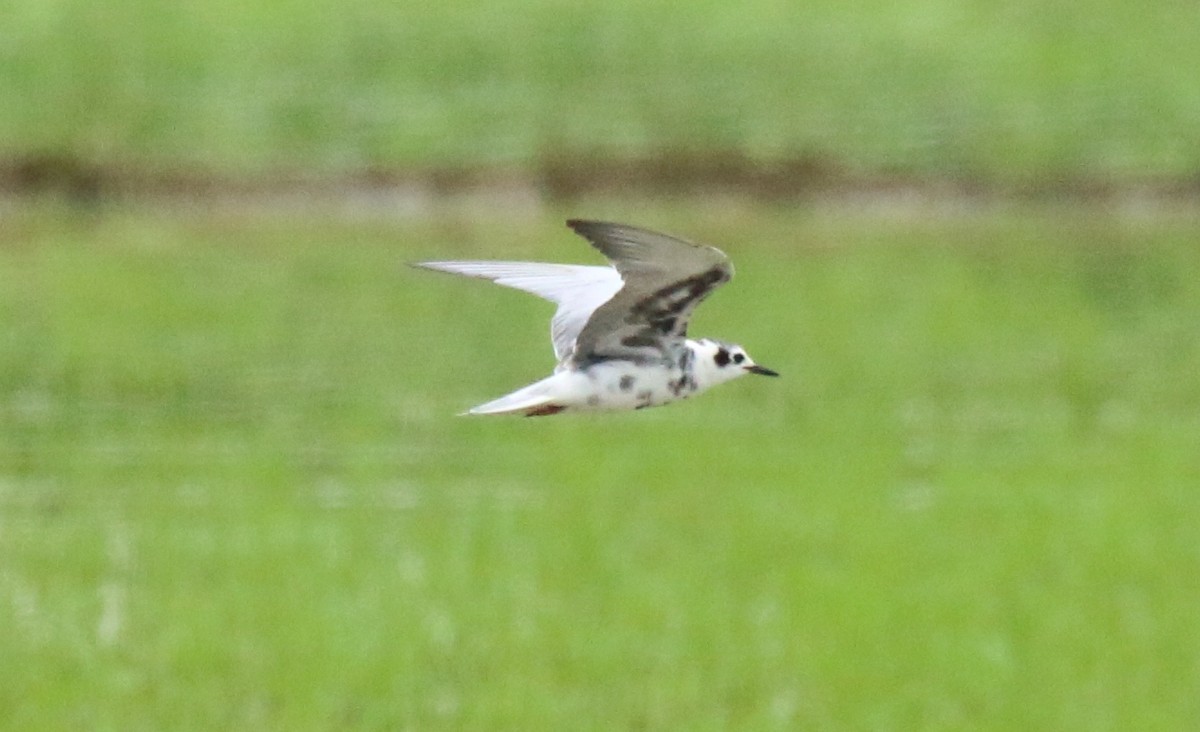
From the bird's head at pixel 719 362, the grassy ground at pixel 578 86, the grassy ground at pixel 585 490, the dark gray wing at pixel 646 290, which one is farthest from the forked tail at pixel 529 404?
the grassy ground at pixel 578 86

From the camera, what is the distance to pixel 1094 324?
24.0 meters

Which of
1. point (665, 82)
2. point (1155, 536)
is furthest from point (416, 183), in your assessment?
point (1155, 536)

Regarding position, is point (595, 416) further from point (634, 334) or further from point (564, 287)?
point (634, 334)

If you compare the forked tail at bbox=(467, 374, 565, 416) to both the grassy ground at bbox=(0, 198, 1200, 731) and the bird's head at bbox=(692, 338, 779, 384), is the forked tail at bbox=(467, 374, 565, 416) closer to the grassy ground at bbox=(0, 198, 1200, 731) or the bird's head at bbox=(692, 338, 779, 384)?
the bird's head at bbox=(692, 338, 779, 384)

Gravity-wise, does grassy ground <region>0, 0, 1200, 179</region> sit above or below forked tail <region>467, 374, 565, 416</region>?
below

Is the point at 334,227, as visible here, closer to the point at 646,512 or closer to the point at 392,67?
the point at 392,67

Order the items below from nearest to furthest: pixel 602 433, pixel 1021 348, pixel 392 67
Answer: pixel 602 433
pixel 1021 348
pixel 392 67

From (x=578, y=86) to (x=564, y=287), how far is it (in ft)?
81.8

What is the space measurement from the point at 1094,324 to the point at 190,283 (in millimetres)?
8833

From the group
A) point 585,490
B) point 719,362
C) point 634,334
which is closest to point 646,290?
point 634,334

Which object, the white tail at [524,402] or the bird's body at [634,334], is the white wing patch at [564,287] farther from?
the white tail at [524,402]

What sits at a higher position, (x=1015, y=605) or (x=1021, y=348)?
(x=1015, y=605)

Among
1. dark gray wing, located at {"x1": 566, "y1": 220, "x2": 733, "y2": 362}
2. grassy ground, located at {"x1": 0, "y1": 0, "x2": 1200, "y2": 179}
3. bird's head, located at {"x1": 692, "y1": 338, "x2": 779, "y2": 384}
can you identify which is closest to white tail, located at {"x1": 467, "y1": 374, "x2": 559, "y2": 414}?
dark gray wing, located at {"x1": 566, "y1": 220, "x2": 733, "y2": 362}

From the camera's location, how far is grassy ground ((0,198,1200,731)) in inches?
487
